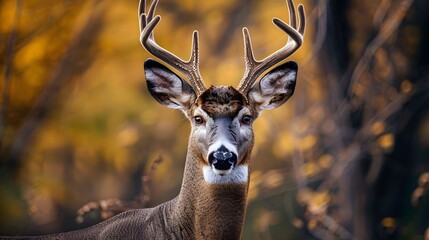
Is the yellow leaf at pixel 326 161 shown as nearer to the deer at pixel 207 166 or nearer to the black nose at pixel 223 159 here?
the deer at pixel 207 166

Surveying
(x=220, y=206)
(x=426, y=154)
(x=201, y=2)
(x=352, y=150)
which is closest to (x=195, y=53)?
(x=220, y=206)

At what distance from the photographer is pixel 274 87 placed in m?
7.54

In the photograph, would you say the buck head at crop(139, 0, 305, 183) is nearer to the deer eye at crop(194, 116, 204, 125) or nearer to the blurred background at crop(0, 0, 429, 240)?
the deer eye at crop(194, 116, 204, 125)

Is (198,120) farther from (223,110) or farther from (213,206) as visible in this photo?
(213,206)

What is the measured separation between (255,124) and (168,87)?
20.8 ft

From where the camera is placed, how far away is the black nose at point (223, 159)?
659cm

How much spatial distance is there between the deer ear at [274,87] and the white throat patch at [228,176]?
2.24 ft

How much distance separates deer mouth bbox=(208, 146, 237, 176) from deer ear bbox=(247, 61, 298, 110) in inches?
31.8

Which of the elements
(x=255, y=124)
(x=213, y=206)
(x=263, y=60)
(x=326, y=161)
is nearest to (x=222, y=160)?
(x=213, y=206)

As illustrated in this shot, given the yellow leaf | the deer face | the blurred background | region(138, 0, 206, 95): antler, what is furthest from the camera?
the yellow leaf

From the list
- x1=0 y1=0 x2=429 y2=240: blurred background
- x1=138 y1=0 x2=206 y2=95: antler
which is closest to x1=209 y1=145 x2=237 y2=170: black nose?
x1=138 y1=0 x2=206 y2=95: antler

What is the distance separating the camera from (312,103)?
589 inches

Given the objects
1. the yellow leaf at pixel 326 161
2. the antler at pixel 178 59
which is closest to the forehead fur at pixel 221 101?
the antler at pixel 178 59

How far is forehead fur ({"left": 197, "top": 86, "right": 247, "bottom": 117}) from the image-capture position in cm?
693
